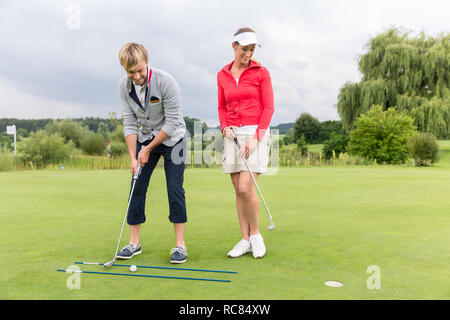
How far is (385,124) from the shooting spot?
2211 centimetres

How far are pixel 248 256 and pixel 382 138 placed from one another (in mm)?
20114

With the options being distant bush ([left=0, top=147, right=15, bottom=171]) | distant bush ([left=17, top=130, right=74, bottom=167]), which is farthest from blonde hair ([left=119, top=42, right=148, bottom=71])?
distant bush ([left=17, top=130, right=74, bottom=167])

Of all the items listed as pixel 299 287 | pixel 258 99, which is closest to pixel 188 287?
pixel 299 287

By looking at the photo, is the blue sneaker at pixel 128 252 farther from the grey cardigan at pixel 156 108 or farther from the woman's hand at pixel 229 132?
the woman's hand at pixel 229 132

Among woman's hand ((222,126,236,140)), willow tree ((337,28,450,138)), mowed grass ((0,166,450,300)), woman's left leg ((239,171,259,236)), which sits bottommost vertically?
mowed grass ((0,166,450,300))

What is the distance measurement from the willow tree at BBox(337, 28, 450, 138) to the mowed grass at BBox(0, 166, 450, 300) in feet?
65.0

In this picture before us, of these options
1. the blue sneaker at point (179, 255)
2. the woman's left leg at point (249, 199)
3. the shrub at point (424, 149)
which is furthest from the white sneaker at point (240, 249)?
the shrub at point (424, 149)

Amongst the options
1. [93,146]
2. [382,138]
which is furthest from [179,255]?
[93,146]

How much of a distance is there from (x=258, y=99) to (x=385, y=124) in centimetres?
1993

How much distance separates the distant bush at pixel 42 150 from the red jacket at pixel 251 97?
16.6m

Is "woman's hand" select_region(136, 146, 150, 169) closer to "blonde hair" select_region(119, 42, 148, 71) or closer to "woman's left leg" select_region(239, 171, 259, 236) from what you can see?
"blonde hair" select_region(119, 42, 148, 71)

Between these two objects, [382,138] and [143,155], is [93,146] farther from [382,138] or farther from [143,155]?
[143,155]

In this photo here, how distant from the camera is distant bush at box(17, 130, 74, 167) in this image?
61.7 ft
